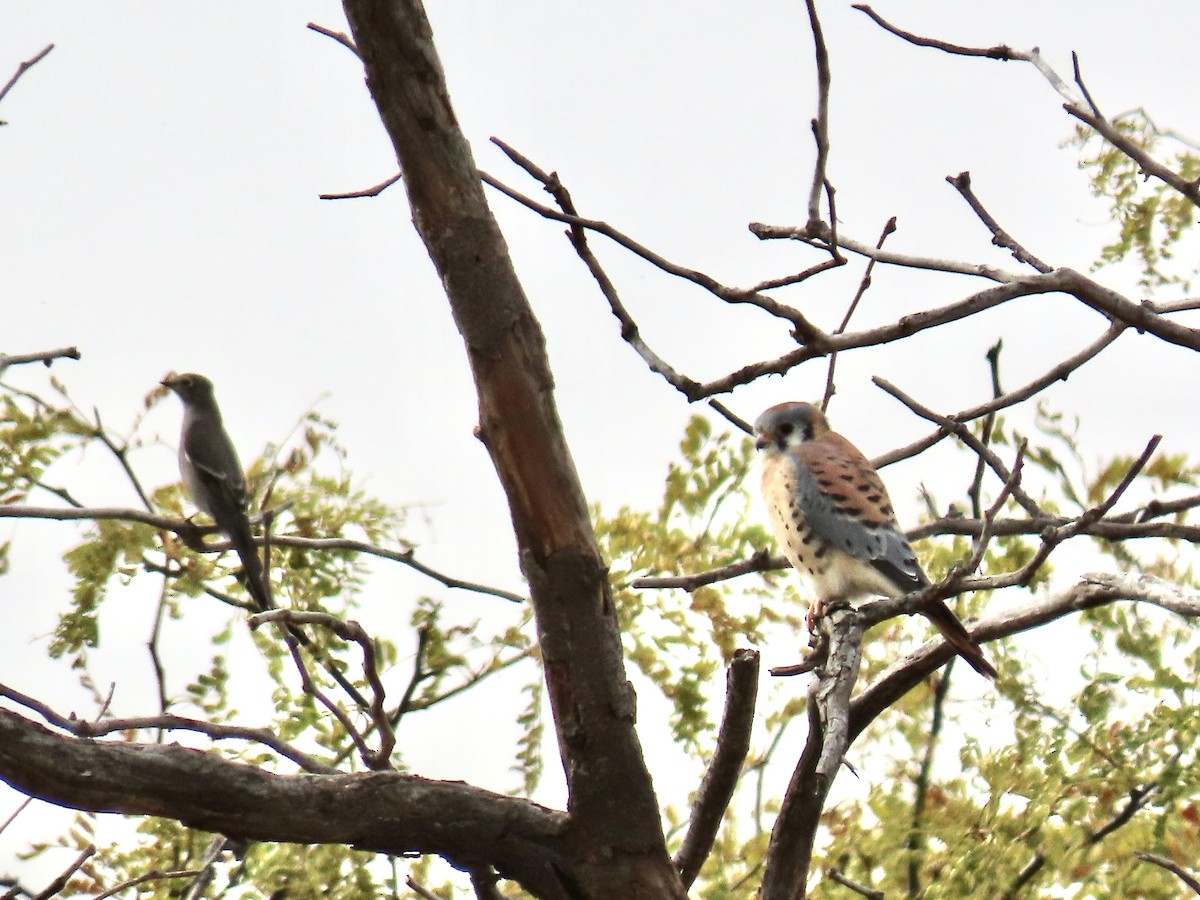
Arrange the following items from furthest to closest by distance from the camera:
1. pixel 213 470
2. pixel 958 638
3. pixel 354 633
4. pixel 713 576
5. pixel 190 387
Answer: pixel 190 387 → pixel 213 470 → pixel 713 576 → pixel 958 638 → pixel 354 633

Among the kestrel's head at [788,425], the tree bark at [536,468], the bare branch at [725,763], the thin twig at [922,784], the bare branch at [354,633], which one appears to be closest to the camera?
the bare branch at [354,633]

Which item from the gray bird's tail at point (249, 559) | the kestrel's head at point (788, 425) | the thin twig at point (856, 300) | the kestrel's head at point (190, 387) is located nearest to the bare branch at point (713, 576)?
the thin twig at point (856, 300)

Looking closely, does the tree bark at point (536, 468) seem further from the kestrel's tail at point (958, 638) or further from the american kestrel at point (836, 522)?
the american kestrel at point (836, 522)

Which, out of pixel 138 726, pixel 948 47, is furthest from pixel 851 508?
pixel 138 726

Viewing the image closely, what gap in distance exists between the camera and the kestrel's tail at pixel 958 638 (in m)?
3.15

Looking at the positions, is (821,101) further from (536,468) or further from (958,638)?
(958,638)

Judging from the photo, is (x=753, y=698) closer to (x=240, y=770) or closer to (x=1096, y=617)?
(x=240, y=770)

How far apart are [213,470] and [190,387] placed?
130 centimetres

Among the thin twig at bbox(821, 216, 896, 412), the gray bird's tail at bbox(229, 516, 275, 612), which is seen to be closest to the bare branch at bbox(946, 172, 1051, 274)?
the thin twig at bbox(821, 216, 896, 412)

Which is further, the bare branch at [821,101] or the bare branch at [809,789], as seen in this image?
the bare branch at [809,789]

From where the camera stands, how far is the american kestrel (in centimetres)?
408

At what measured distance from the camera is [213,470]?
218 inches

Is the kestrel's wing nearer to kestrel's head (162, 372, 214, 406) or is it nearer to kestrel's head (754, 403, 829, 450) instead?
kestrel's head (754, 403, 829, 450)

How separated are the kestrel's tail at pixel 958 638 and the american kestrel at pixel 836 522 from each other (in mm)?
591
